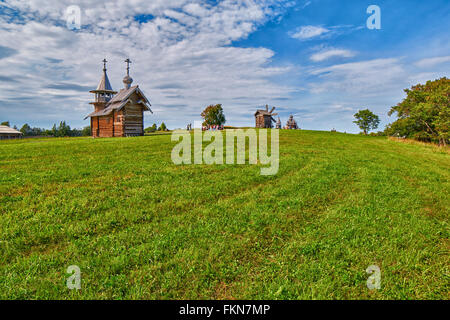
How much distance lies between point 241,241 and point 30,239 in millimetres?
5237

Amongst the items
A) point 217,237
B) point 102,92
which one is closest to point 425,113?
point 217,237

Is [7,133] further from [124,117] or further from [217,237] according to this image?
[217,237]

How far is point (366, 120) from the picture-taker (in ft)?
317

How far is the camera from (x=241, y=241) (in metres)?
5.61

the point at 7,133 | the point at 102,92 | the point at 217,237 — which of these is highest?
the point at 102,92

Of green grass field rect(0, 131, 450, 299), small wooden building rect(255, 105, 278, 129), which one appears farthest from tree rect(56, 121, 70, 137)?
green grass field rect(0, 131, 450, 299)

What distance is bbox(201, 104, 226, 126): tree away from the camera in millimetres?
89625

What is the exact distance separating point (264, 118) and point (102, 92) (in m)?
50.0

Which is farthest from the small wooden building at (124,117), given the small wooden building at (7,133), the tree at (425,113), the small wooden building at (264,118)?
the small wooden building at (7,133)

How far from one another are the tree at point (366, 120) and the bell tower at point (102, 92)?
96544mm

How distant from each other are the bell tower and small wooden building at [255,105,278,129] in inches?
1862
